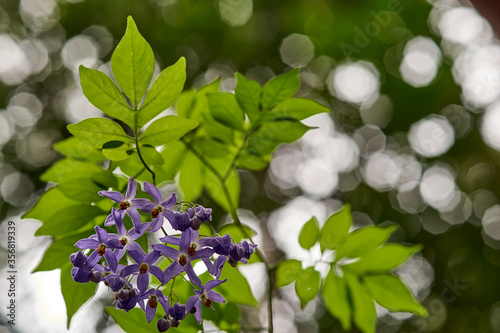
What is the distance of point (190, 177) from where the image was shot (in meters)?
1.12

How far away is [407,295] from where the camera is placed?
3.35ft

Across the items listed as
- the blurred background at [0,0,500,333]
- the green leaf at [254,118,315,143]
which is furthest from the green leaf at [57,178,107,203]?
the blurred background at [0,0,500,333]

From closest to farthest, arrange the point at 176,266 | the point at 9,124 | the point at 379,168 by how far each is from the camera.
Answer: the point at 176,266 < the point at 9,124 < the point at 379,168

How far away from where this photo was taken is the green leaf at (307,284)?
0.97 meters

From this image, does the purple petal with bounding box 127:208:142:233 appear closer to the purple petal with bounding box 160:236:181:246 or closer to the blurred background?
the purple petal with bounding box 160:236:181:246

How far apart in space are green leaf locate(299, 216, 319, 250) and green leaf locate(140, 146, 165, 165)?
390 mm

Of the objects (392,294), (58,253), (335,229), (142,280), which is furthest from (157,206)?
(392,294)

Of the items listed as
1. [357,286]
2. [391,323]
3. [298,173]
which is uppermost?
[357,286]

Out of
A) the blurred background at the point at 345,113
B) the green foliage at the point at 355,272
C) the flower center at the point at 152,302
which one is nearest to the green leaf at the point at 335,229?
the green foliage at the point at 355,272

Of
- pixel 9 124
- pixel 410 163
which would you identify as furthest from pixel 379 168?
pixel 9 124

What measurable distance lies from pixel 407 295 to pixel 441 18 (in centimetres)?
356

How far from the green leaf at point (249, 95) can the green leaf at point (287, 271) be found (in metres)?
0.30

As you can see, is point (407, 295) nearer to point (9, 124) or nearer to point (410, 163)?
point (410, 163)

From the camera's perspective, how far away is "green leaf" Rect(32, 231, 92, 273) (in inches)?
32.5
